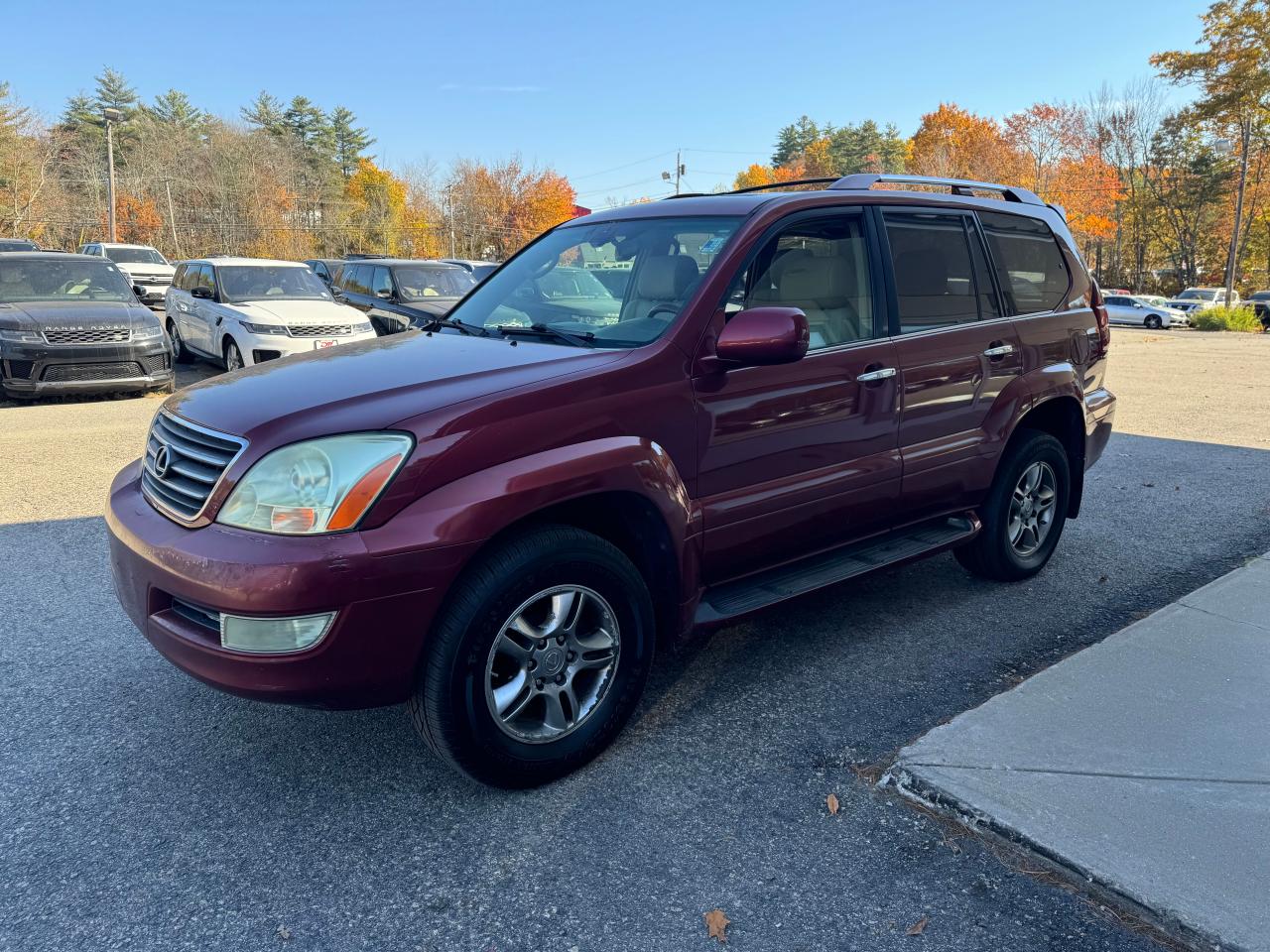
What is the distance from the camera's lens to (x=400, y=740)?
3.13 meters

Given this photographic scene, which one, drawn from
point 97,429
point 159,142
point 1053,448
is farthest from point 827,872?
point 159,142

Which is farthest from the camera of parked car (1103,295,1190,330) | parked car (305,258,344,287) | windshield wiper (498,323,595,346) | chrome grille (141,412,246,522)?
parked car (1103,295,1190,330)

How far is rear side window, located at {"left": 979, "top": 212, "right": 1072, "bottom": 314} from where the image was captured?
439 cm

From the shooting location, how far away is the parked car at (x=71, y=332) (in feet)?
31.1

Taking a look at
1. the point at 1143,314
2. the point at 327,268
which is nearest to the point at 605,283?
the point at 327,268

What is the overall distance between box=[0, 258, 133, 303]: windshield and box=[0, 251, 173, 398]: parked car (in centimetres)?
1

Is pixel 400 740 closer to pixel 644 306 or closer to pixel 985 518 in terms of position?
pixel 644 306

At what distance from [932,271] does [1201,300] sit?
42973 millimetres

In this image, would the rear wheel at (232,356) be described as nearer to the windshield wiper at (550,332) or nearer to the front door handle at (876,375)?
the windshield wiper at (550,332)

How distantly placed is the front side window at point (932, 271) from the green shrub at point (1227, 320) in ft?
107

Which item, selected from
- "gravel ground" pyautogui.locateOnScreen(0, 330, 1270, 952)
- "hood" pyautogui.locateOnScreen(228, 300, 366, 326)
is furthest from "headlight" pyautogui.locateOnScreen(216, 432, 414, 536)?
"hood" pyautogui.locateOnScreen(228, 300, 366, 326)

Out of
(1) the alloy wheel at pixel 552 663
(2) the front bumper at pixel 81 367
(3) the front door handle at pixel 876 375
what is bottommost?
(1) the alloy wheel at pixel 552 663

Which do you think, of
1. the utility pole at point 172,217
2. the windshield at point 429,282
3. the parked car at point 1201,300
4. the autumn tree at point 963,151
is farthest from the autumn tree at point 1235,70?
the utility pole at point 172,217

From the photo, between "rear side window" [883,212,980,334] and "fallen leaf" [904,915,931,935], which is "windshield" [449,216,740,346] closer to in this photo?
"rear side window" [883,212,980,334]
